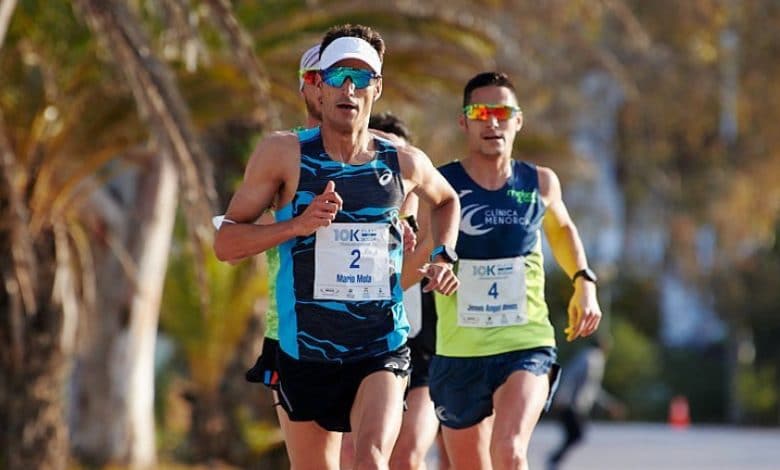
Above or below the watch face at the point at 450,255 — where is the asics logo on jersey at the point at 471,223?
above

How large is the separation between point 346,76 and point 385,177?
0.37 m

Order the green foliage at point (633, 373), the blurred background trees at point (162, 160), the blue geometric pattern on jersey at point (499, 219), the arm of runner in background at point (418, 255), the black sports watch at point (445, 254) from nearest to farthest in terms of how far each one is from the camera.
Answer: the black sports watch at point (445, 254)
the arm of runner in background at point (418, 255)
the blue geometric pattern on jersey at point (499, 219)
the blurred background trees at point (162, 160)
the green foliage at point (633, 373)

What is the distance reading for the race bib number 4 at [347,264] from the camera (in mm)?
5766

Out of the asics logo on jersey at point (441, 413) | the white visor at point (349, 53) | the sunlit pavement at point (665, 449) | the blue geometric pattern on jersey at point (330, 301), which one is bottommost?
the sunlit pavement at point (665, 449)

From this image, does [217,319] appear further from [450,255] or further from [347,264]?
[347,264]

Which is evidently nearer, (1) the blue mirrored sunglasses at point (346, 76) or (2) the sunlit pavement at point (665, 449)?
(1) the blue mirrored sunglasses at point (346, 76)

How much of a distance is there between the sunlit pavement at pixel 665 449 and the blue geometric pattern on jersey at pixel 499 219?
35.9 ft

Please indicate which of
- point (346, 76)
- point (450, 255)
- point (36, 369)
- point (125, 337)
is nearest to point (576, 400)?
point (125, 337)

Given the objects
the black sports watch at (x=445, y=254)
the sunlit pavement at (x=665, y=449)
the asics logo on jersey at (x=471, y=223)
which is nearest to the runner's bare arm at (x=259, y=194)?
the black sports watch at (x=445, y=254)

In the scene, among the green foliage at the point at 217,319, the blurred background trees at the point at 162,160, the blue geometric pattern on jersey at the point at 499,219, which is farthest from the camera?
the green foliage at the point at 217,319

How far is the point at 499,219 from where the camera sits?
302 inches

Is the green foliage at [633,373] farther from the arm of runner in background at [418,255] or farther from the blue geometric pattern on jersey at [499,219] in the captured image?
the arm of runner in background at [418,255]

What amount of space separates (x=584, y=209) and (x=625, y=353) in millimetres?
7012

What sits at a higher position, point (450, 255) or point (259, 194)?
point (259, 194)
